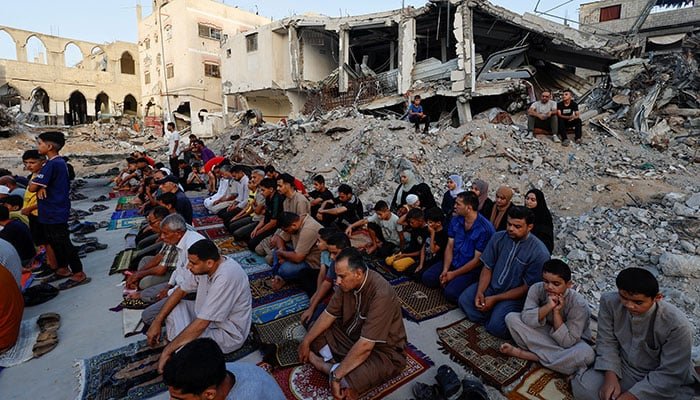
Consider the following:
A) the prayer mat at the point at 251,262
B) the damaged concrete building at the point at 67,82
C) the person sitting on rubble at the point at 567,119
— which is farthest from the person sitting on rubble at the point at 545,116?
the damaged concrete building at the point at 67,82

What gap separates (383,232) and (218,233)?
2.87 meters

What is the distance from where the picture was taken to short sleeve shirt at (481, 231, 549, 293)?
3205mm

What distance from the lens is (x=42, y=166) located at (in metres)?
4.05

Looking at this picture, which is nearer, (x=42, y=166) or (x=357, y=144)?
(x=42, y=166)

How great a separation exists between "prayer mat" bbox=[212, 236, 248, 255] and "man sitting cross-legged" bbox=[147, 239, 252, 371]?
233 cm

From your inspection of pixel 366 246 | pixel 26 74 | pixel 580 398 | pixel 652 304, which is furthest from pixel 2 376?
pixel 26 74

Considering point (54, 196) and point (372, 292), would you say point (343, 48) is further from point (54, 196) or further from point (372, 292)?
point (372, 292)

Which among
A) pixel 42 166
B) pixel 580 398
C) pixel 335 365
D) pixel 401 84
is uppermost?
pixel 401 84

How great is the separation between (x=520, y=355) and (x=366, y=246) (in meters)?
2.60

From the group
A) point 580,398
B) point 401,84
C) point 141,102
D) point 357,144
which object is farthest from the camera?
point 141,102

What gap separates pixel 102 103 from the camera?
3097cm

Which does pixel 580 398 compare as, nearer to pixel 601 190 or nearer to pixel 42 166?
pixel 42 166

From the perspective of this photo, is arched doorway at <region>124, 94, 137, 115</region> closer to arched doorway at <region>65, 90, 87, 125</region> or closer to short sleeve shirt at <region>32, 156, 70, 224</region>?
arched doorway at <region>65, 90, 87, 125</region>

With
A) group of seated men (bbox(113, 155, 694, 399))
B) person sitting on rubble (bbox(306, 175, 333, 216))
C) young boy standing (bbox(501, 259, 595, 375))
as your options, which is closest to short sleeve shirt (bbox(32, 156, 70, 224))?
group of seated men (bbox(113, 155, 694, 399))
